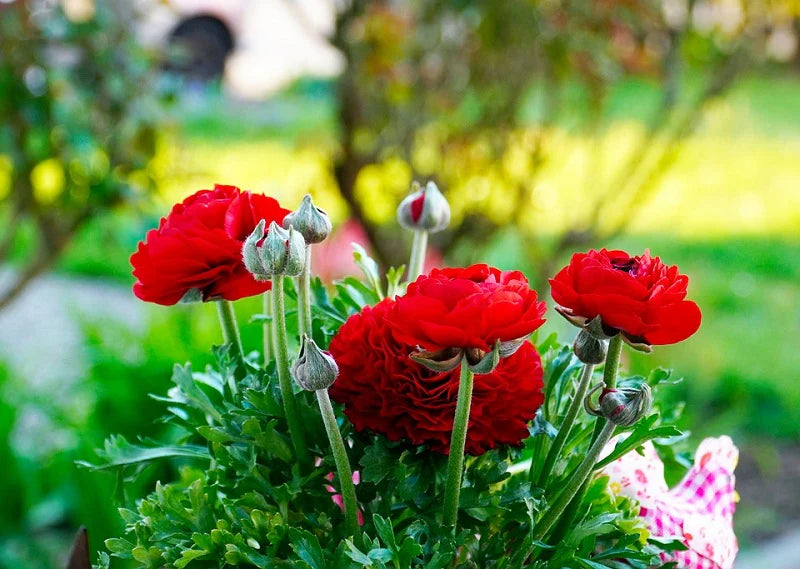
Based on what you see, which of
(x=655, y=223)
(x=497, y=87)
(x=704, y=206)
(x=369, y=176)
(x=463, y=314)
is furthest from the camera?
(x=704, y=206)

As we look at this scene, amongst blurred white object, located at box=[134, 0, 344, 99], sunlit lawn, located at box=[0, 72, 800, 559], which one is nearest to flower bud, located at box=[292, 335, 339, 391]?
sunlit lawn, located at box=[0, 72, 800, 559]

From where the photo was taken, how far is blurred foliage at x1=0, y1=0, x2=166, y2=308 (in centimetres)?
169

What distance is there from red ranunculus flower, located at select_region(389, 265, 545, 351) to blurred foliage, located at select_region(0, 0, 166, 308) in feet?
4.14

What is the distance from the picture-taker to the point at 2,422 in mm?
1723

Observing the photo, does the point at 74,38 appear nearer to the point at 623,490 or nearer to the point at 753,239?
the point at 623,490

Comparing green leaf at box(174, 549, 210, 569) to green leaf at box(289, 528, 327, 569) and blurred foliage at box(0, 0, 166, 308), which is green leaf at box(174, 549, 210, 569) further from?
blurred foliage at box(0, 0, 166, 308)

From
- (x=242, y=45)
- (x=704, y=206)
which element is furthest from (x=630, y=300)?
(x=242, y=45)

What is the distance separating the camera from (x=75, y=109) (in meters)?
1.74

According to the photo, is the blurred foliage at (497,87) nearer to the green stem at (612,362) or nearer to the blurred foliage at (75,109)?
the blurred foliage at (75,109)

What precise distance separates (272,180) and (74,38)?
11.4 ft

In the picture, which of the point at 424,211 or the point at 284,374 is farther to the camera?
the point at 424,211

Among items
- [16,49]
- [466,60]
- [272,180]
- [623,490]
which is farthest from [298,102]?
[623,490]

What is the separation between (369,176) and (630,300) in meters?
2.08

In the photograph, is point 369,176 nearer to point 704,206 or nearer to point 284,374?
point 284,374
